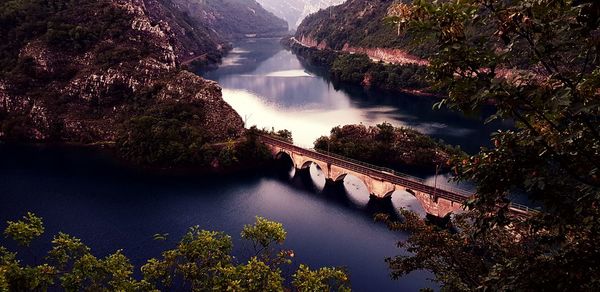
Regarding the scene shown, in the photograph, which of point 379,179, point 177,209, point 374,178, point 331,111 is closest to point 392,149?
point 374,178

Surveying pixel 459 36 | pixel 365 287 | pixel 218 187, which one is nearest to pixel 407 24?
pixel 459 36

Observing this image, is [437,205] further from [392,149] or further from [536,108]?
[536,108]

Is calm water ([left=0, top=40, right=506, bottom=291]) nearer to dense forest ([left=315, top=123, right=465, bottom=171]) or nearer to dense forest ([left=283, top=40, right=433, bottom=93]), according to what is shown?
dense forest ([left=315, top=123, right=465, bottom=171])

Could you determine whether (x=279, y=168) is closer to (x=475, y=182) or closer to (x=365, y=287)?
(x=365, y=287)

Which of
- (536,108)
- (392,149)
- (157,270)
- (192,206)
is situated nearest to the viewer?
(536,108)

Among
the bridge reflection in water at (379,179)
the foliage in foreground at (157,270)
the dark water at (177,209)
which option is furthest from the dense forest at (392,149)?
the foliage in foreground at (157,270)

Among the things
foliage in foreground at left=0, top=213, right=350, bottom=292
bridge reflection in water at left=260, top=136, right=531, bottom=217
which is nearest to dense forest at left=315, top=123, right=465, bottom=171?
bridge reflection in water at left=260, top=136, right=531, bottom=217
